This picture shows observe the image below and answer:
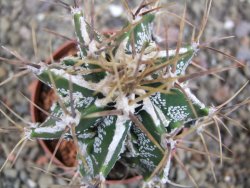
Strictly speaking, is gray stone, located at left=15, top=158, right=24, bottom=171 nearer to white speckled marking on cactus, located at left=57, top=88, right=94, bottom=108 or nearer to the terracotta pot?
the terracotta pot

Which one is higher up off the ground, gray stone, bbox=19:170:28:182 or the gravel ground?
the gravel ground

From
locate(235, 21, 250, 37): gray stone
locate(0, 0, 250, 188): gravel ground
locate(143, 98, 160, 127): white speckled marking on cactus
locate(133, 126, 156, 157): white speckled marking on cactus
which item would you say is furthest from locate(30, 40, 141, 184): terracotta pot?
locate(235, 21, 250, 37): gray stone

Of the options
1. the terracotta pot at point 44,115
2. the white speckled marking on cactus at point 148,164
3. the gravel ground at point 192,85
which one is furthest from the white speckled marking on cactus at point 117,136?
the gravel ground at point 192,85

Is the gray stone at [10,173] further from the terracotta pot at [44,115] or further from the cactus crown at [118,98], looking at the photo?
the cactus crown at [118,98]

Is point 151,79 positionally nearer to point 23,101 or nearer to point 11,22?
point 23,101

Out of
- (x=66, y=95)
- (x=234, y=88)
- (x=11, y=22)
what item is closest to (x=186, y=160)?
(x=234, y=88)
